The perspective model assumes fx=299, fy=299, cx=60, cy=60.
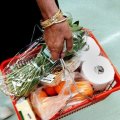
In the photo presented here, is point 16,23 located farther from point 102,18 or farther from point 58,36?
point 102,18

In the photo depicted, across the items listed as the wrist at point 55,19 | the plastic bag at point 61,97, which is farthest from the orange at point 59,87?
the wrist at point 55,19

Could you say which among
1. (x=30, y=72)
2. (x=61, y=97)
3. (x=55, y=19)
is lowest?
(x=61, y=97)

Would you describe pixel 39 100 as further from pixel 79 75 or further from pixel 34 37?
pixel 34 37

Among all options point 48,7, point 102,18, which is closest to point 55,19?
point 48,7

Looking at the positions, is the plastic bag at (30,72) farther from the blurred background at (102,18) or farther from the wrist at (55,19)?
the blurred background at (102,18)

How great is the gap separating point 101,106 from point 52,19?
659 millimetres

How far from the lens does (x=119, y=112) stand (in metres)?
1.35

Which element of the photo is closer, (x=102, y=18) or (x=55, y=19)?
(x=55, y=19)

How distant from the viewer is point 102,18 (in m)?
1.75

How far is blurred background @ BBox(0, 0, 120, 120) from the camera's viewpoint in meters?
1.62

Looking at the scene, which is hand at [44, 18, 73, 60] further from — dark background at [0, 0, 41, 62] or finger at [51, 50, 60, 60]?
dark background at [0, 0, 41, 62]

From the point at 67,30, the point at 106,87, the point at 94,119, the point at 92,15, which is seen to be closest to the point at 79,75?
the point at 106,87

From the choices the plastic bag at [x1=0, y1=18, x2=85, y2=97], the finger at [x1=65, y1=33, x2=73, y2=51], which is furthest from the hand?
the plastic bag at [x1=0, y1=18, x2=85, y2=97]

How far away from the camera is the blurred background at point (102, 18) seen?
162 centimetres
